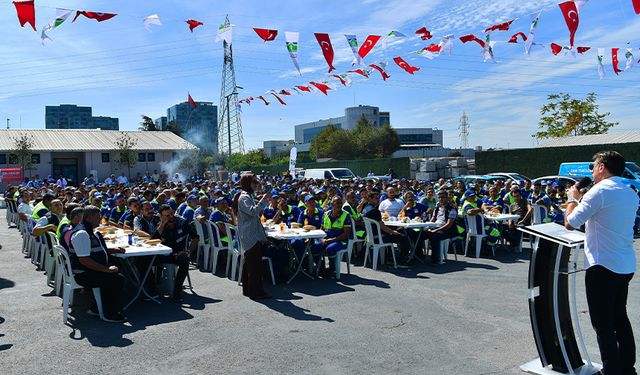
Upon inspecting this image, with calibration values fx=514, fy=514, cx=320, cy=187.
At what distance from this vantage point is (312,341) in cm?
532

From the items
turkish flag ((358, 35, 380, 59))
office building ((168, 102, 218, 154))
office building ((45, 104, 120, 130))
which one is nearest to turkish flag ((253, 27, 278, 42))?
turkish flag ((358, 35, 380, 59))

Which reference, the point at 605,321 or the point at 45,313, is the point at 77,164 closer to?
the point at 45,313

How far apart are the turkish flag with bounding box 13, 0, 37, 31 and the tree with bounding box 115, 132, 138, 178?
36.7 m

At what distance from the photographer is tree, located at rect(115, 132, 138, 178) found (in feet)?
147

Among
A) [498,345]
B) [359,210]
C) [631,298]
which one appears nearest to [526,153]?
[359,210]

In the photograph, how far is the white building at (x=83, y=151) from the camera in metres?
42.8

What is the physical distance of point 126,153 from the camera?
44625 mm

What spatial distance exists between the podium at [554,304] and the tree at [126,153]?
44673 millimetres

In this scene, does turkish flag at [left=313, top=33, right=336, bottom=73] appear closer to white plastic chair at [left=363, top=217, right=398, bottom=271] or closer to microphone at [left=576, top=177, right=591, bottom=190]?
white plastic chair at [left=363, top=217, right=398, bottom=271]

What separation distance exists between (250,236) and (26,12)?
6.42 metres

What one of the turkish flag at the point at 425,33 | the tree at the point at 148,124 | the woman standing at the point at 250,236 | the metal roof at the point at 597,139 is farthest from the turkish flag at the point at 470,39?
the tree at the point at 148,124

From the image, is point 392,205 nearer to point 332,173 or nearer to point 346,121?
point 332,173

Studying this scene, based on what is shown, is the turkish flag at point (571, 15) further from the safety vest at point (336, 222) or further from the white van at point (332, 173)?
the white van at point (332, 173)

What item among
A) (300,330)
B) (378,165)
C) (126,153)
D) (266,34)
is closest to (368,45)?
(266,34)
